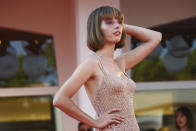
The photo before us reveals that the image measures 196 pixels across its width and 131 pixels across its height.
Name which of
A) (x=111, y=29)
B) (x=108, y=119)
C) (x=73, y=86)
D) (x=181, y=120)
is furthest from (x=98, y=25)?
(x=181, y=120)

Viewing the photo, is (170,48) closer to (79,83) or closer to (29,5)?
(29,5)

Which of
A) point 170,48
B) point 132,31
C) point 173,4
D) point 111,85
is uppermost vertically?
point 173,4

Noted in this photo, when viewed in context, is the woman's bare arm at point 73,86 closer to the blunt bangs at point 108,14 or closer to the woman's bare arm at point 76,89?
the woman's bare arm at point 76,89

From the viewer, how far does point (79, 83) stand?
7.01ft

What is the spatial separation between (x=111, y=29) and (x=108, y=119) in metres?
0.42

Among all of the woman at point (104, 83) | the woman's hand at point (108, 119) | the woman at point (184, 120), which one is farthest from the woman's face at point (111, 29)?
the woman at point (184, 120)

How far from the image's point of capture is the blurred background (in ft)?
17.7

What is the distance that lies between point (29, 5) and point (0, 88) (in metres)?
1.01

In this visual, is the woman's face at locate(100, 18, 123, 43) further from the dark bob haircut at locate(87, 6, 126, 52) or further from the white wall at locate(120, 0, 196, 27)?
the white wall at locate(120, 0, 196, 27)

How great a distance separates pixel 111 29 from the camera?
2199 mm

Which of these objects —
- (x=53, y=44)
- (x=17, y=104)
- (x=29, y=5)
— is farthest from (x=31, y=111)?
(x=29, y=5)

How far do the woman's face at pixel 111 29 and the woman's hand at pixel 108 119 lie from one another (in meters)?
0.33

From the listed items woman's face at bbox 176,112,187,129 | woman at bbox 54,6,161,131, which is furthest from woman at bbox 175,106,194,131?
woman at bbox 54,6,161,131

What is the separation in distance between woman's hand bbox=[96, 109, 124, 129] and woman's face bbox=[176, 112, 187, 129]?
10.1 ft
